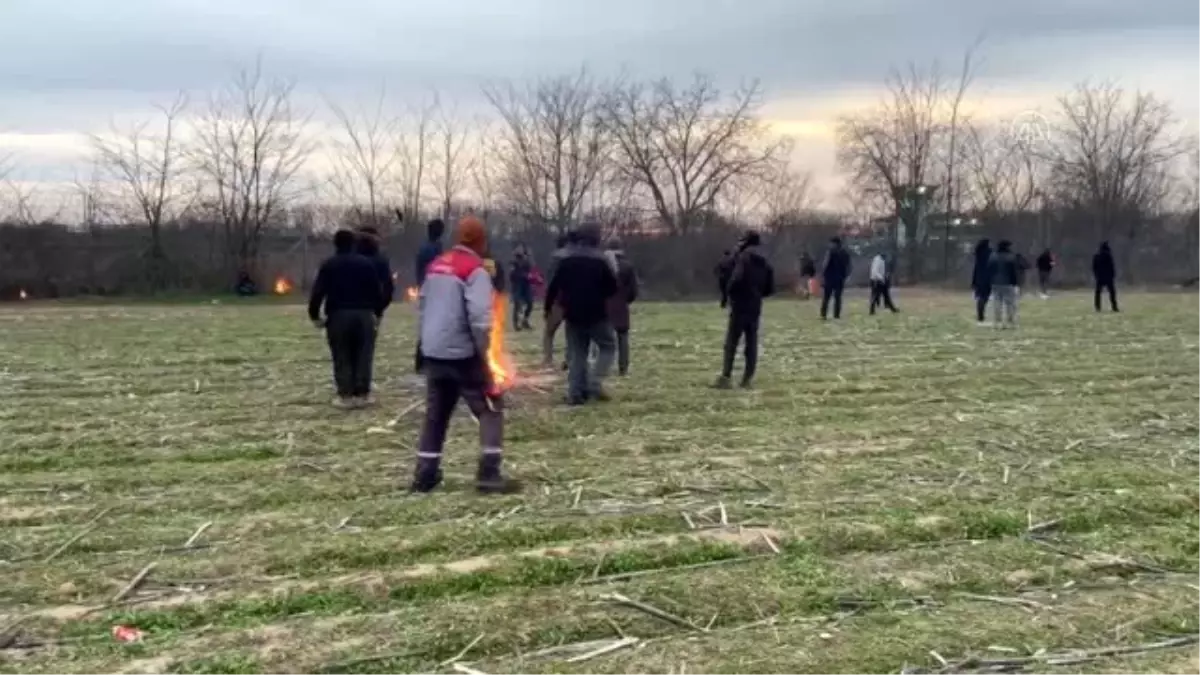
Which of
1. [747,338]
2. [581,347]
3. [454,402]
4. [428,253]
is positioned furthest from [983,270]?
[454,402]

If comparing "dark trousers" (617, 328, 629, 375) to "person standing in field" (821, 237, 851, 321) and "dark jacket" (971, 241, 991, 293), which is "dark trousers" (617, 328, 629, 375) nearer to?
"dark jacket" (971, 241, 991, 293)

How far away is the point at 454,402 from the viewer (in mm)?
7742

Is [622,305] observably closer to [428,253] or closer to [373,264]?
[428,253]

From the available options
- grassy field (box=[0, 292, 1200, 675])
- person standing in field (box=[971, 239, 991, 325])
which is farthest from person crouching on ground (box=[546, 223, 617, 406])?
person standing in field (box=[971, 239, 991, 325])

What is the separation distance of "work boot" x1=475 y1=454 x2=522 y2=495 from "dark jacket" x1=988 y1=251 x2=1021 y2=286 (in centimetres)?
1578

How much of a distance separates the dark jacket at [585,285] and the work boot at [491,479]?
394cm

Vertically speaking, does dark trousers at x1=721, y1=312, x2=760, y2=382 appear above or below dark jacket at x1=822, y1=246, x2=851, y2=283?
below

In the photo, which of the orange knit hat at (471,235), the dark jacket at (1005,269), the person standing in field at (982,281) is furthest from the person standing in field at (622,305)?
the person standing in field at (982,281)

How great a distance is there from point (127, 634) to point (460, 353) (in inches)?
121

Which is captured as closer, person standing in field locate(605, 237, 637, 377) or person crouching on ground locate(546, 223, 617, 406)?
person crouching on ground locate(546, 223, 617, 406)

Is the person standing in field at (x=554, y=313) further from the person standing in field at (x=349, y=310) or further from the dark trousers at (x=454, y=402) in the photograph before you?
the dark trousers at (x=454, y=402)

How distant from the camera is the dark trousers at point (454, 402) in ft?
25.1

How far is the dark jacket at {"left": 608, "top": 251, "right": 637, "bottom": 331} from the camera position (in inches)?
537

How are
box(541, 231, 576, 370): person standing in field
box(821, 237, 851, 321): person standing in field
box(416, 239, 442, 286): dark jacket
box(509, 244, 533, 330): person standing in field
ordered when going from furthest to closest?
1. box(821, 237, 851, 321): person standing in field
2. box(509, 244, 533, 330): person standing in field
3. box(416, 239, 442, 286): dark jacket
4. box(541, 231, 576, 370): person standing in field
